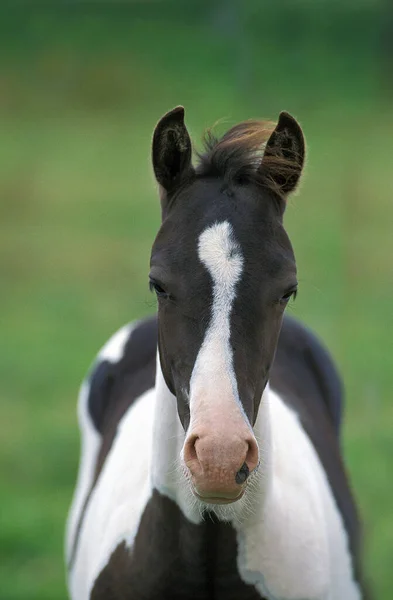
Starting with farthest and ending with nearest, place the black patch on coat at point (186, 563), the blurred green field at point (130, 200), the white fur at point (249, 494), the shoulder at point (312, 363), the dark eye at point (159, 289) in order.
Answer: the blurred green field at point (130, 200) < the shoulder at point (312, 363) < the black patch on coat at point (186, 563) < the dark eye at point (159, 289) < the white fur at point (249, 494)

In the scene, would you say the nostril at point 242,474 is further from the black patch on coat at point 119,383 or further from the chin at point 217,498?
the black patch on coat at point 119,383

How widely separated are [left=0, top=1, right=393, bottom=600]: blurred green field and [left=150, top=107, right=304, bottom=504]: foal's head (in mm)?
1424

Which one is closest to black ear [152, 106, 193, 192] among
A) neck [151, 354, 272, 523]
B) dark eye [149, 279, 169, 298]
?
dark eye [149, 279, 169, 298]

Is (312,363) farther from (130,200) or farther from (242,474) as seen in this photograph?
(130,200)

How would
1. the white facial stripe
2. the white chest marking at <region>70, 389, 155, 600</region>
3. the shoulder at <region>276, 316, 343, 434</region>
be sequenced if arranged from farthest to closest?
the shoulder at <region>276, 316, 343, 434</region> → the white chest marking at <region>70, 389, 155, 600</region> → the white facial stripe

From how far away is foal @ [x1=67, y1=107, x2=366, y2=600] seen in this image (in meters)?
2.49

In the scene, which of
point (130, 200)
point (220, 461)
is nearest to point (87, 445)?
point (220, 461)

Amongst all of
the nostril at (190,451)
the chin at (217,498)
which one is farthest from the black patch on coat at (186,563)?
Result: the nostril at (190,451)

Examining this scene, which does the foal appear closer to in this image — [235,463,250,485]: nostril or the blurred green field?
[235,463,250,485]: nostril

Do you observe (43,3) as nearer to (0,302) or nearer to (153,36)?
(153,36)

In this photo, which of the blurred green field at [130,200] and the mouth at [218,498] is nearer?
the mouth at [218,498]

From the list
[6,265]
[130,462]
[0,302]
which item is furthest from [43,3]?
[130,462]

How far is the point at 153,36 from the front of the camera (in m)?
16.6

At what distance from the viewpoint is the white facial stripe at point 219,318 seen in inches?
96.8
